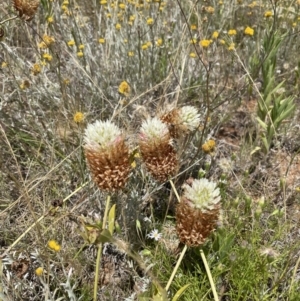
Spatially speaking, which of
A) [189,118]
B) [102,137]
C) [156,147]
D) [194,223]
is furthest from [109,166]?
[189,118]

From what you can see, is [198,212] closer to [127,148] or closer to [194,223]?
[194,223]

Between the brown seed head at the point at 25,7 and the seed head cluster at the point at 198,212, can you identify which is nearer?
the seed head cluster at the point at 198,212

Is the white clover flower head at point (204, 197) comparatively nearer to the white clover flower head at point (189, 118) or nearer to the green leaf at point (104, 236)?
the white clover flower head at point (189, 118)

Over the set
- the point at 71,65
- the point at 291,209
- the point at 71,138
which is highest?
the point at 71,65

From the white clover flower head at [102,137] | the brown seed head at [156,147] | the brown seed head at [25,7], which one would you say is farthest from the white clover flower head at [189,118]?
the brown seed head at [25,7]

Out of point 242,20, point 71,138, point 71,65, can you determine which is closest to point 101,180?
point 71,138

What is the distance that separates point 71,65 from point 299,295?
71.0 inches

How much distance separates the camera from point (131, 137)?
6.40 feet

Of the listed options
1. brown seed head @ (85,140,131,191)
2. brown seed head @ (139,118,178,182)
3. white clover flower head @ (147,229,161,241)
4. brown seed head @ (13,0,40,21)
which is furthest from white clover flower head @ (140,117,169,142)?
brown seed head @ (13,0,40,21)

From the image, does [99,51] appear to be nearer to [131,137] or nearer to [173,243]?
[131,137]

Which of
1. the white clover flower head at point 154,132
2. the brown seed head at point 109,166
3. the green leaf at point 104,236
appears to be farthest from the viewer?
the white clover flower head at point 154,132

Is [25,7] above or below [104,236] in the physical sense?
above

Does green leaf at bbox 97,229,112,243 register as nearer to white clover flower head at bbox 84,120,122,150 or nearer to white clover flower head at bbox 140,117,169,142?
white clover flower head at bbox 84,120,122,150

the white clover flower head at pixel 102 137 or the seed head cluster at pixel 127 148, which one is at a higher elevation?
the white clover flower head at pixel 102 137
